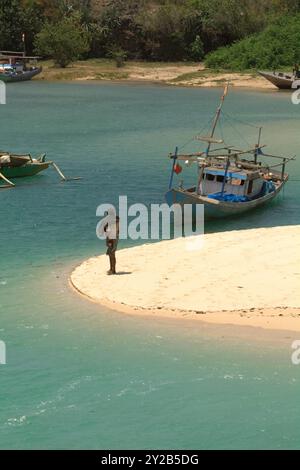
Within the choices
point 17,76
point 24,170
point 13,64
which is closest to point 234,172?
point 24,170

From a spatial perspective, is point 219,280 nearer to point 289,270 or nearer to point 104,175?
point 289,270

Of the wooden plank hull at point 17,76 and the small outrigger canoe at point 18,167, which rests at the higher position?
the small outrigger canoe at point 18,167

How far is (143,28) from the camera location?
420ft

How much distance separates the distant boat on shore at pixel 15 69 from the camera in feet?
365

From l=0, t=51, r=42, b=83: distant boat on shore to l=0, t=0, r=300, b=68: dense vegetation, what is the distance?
6666mm

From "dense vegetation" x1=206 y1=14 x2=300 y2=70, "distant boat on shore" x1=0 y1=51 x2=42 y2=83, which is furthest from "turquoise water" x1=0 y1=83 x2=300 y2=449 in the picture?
"dense vegetation" x1=206 y1=14 x2=300 y2=70

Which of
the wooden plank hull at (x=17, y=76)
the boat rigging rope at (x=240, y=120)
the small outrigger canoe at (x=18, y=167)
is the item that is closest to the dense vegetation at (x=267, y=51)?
the wooden plank hull at (x=17, y=76)

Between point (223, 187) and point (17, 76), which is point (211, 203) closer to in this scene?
point (223, 187)

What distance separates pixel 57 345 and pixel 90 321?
1.73m

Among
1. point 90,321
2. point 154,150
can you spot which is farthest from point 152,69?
point 90,321

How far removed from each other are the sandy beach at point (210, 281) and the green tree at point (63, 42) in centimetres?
9394

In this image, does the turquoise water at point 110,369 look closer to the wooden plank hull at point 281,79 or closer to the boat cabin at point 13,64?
the wooden plank hull at point 281,79

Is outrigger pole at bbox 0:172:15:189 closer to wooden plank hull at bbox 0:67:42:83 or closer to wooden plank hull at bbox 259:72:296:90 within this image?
wooden plank hull at bbox 259:72:296:90

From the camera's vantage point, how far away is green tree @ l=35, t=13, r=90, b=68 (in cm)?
11975
